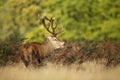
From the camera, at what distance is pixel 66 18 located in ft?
10.3

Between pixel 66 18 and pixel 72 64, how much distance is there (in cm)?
47

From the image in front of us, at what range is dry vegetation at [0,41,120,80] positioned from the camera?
3029 mm

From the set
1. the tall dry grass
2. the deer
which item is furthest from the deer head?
the tall dry grass

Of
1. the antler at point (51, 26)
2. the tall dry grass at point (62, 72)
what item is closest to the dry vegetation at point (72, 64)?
the tall dry grass at point (62, 72)

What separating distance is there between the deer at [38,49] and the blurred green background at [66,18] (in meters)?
0.05

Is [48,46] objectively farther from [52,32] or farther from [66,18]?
[66,18]

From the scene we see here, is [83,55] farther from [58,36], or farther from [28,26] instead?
[28,26]

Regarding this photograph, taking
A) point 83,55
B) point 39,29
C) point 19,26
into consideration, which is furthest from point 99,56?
point 19,26

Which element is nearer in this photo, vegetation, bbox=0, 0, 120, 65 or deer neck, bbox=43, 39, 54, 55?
vegetation, bbox=0, 0, 120, 65

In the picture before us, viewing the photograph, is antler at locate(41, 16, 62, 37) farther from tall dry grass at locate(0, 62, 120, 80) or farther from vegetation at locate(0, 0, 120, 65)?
tall dry grass at locate(0, 62, 120, 80)

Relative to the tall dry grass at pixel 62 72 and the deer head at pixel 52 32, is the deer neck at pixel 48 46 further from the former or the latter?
the tall dry grass at pixel 62 72

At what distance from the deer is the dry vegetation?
2.1 inches

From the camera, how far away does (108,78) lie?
9.93 feet

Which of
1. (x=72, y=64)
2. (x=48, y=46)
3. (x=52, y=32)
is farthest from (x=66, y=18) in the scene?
(x=72, y=64)
